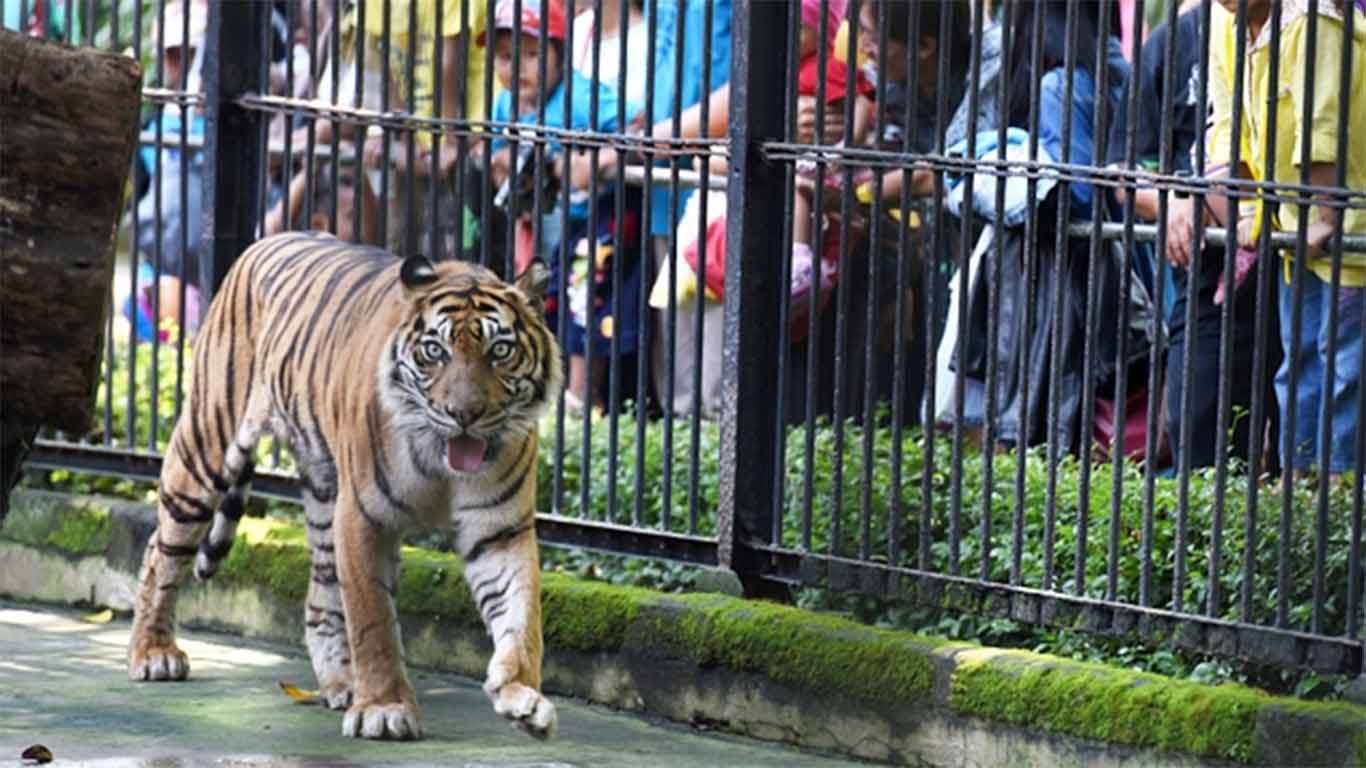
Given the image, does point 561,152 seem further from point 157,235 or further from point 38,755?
point 38,755

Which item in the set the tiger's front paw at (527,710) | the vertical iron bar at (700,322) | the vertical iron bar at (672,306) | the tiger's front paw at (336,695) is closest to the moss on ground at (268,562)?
the tiger's front paw at (336,695)

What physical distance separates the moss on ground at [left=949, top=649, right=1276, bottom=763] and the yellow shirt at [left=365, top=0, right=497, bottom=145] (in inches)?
110

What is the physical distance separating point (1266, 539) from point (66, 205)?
10.8ft

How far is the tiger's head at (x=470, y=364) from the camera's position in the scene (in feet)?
25.2

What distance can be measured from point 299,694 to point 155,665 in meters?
0.54

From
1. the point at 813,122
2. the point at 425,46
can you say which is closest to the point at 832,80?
the point at 813,122

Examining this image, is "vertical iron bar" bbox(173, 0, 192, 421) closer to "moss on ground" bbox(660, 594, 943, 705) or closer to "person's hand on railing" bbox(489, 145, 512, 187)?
"person's hand on railing" bbox(489, 145, 512, 187)

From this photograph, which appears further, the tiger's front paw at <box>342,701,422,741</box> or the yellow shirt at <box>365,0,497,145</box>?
the yellow shirt at <box>365,0,497,145</box>

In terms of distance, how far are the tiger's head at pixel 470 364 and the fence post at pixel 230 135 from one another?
214 centimetres

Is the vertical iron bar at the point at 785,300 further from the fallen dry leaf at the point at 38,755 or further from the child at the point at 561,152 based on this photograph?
the fallen dry leaf at the point at 38,755

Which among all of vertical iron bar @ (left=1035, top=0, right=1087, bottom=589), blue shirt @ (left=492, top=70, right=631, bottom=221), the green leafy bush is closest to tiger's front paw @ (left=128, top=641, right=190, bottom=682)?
the green leafy bush

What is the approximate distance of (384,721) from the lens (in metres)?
7.73

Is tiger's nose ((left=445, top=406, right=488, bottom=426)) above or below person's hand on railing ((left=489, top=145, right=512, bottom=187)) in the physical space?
below

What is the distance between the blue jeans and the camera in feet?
24.3
